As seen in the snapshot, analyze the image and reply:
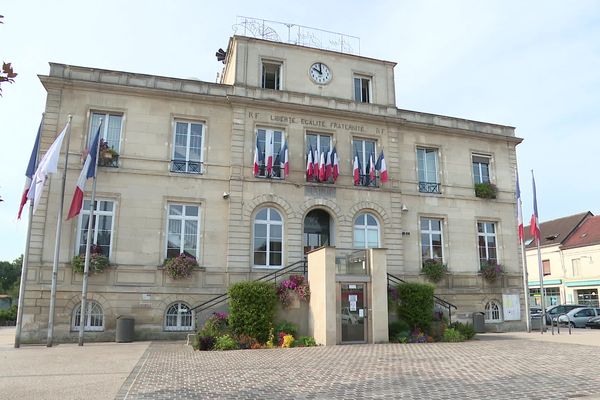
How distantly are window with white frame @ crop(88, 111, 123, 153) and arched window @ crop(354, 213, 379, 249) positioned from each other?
953cm

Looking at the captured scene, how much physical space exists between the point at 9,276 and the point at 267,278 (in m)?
46.8

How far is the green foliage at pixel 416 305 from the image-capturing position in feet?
53.0


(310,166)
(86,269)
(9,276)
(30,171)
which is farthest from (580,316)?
(9,276)

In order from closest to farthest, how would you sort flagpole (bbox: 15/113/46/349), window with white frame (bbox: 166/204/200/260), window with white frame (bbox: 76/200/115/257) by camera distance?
flagpole (bbox: 15/113/46/349) → window with white frame (bbox: 76/200/115/257) → window with white frame (bbox: 166/204/200/260)

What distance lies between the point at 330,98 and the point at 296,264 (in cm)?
697

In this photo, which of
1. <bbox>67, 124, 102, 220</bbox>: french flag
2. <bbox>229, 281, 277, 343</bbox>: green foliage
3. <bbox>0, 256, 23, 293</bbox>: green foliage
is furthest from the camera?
<bbox>0, 256, 23, 293</bbox>: green foliage

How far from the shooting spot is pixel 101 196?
54.5 feet

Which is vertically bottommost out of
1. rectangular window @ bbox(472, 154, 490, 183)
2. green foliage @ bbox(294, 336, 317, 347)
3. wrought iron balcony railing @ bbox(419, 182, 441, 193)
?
green foliage @ bbox(294, 336, 317, 347)

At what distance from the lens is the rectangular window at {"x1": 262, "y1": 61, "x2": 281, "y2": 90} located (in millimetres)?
19794

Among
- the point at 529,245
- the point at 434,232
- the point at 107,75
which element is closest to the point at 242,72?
the point at 107,75

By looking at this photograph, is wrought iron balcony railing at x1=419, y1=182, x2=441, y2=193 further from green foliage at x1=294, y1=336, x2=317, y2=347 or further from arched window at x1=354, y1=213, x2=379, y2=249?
green foliage at x1=294, y1=336, x2=317, y2=347

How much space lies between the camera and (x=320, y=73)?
66.6 feet

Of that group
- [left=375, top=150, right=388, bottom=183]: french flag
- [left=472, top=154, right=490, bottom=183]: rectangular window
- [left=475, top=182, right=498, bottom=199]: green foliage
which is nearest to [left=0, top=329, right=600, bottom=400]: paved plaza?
[left=375, top=150, right=388, bottom=183]: french flag

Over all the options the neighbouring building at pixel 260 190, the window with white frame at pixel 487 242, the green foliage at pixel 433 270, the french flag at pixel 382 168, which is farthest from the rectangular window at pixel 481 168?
the french flag at pixel 382 168
